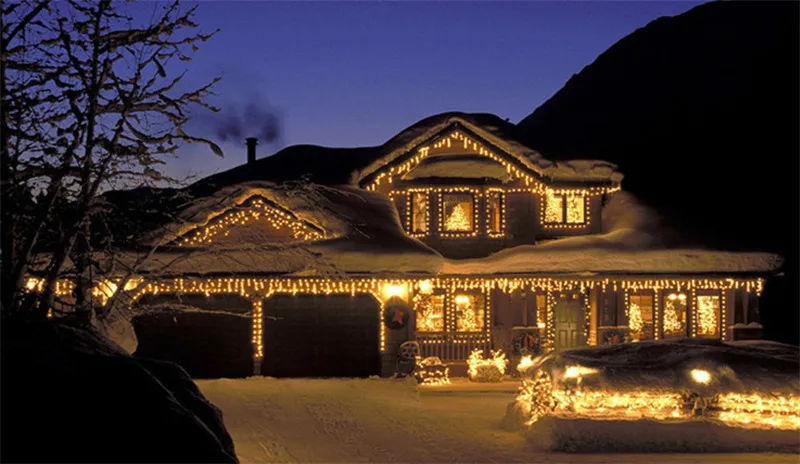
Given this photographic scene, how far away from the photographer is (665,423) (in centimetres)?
1360

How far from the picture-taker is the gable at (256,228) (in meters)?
21.8

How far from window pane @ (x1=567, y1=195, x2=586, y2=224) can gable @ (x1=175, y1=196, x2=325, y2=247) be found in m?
8.93

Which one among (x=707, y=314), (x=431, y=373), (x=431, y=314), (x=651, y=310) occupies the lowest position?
(x=431, y=373)

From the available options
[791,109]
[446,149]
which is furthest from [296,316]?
[791,109]

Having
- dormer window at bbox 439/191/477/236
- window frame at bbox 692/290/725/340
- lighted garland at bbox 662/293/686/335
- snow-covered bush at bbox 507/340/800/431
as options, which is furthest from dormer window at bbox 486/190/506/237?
snow-covered bush at bbox 507/340/800/431

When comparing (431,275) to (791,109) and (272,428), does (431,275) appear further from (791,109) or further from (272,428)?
(791,109)

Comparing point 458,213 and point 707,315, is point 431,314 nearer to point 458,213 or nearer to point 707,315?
point 458,213

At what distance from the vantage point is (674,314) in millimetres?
27109

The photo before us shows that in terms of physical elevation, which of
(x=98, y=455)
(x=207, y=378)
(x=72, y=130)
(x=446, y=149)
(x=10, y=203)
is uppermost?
(x=446, y=149)

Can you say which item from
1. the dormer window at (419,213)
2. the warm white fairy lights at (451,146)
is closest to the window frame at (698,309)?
the warm white fairy lights at (451,146)

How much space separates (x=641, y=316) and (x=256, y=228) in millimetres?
14025

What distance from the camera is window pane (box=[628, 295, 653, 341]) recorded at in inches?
1056

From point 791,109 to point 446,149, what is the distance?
2210 inches

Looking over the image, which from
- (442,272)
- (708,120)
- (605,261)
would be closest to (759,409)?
(605,261)
